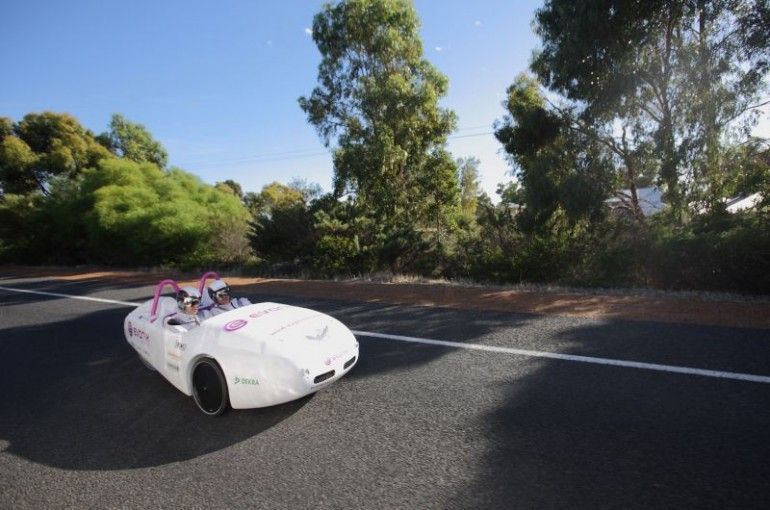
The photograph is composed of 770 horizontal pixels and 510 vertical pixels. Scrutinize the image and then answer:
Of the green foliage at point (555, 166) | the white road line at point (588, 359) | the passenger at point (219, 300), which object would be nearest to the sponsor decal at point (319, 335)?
the passenger at point (219, 300)

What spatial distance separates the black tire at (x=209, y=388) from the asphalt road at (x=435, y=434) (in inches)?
5.1

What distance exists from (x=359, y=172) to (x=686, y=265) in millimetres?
8461

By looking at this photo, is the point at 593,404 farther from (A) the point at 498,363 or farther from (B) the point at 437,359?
(B) the point at 437,359

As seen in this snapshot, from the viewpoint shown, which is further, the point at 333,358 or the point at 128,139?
the point at 128,139

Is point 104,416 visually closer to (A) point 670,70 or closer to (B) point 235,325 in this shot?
(B) point 235,325

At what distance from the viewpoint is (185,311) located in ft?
13.9

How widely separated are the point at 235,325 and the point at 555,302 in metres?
5.40

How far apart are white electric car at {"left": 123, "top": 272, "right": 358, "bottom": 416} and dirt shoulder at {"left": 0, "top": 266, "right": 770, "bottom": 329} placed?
3.91m

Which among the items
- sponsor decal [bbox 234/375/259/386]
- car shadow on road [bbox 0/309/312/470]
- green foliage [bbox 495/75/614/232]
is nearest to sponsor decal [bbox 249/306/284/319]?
sponsor decal [bbox 234/375/259/386]

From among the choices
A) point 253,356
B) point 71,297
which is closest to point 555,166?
point 253,356

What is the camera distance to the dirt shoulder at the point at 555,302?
18.0 ft

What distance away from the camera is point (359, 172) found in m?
12.4

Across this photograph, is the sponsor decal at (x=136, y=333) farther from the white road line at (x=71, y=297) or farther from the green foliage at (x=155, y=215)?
the green foliage at (x=155, y=215)

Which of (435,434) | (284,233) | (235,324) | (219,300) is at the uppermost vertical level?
(284,233)
